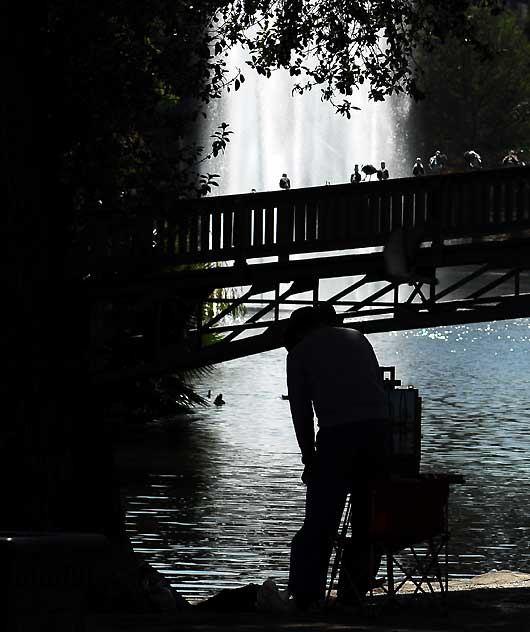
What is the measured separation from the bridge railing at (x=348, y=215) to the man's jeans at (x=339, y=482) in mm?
17543

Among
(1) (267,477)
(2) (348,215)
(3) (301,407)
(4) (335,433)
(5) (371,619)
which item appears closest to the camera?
(5) (371,619)

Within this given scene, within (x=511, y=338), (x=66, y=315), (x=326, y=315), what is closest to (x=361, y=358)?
(x=326, y=315)

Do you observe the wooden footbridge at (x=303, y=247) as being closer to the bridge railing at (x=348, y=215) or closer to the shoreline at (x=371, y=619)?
the bridge railing at (x=348, y=215)

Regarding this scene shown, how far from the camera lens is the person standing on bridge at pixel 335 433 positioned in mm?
10977

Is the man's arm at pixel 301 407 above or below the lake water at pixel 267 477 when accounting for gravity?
above

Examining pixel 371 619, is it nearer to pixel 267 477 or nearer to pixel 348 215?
pixel 267 477

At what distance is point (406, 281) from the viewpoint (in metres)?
29.5

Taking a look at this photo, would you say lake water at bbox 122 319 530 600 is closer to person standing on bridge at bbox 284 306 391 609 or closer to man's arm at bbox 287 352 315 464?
person standing on bridge at bbox 284 306 391 609

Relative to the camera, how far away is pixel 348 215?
29.1m

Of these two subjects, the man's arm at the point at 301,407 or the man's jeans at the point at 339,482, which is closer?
the man's arm at the point at 301,407

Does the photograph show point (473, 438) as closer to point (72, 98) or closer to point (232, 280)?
point (232, 280)

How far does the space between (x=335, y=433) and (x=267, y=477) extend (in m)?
13.8

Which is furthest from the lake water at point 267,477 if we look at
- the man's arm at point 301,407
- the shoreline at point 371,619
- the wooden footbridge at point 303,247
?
the man's arm at point 301,407

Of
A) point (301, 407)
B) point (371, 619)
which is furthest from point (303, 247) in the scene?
point (371, 619)
